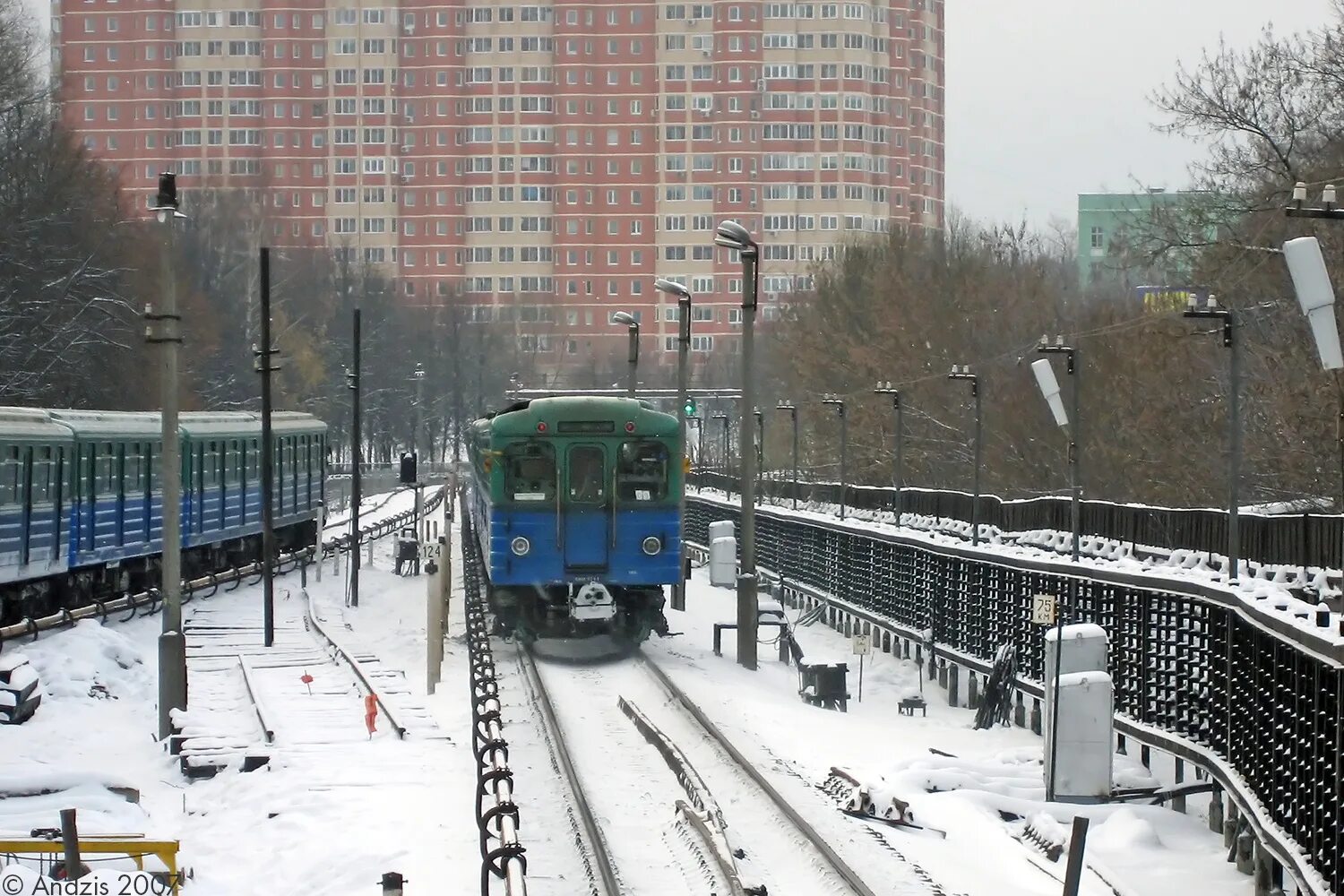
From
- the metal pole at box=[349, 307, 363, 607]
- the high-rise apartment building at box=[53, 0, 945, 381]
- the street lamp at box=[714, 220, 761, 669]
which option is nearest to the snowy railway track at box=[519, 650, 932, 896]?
the street lamp at box=[714, 220, 761, 669]

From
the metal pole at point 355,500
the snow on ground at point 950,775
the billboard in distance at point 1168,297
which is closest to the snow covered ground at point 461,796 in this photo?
the snow on ground at point 950,775

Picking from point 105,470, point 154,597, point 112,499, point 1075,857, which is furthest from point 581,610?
point 1075,857

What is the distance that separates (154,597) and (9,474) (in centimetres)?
600

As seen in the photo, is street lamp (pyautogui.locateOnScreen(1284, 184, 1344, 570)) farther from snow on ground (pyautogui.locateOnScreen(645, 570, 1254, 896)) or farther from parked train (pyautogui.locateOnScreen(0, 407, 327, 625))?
parked train (pyautogui.locateOnScreen(0, 407, 327, 625))

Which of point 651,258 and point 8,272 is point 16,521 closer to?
point 8,272

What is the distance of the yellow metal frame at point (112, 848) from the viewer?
12867 mm

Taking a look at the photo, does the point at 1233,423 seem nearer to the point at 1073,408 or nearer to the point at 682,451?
the point at 682,451

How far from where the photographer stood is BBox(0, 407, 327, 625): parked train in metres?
27.2

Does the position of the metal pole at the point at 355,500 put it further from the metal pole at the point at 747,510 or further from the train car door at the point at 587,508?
the metal pole at the point at 747,510

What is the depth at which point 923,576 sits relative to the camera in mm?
30359

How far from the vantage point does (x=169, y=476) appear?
20734 millimetres

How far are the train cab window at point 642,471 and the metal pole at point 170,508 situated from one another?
22.8 feet

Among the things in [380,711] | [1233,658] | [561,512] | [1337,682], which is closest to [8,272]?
[561,512]

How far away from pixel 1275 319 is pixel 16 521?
82.1ft
